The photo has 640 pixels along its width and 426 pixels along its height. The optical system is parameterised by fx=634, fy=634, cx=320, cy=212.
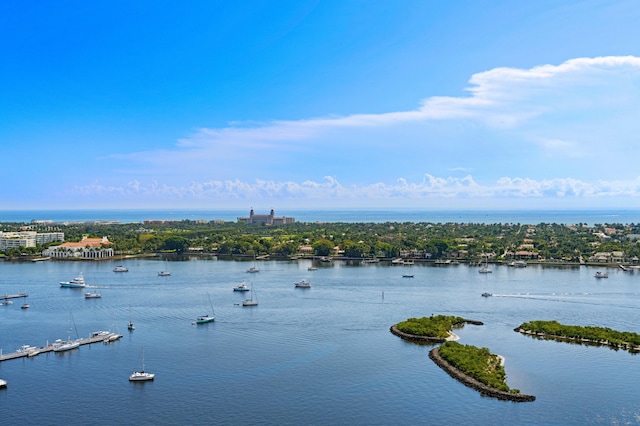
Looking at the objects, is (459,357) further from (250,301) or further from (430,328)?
(250,301)

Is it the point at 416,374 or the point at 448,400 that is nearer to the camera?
the point at 448,400

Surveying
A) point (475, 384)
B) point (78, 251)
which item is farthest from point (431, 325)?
point (78, 251)

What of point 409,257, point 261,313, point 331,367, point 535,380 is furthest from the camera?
point 409,257

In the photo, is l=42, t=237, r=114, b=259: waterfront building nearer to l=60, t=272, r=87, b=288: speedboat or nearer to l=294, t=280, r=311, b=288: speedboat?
l=60, t=272, r=87, b=288: speedboat

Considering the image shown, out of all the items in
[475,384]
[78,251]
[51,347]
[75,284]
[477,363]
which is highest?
[78,251]

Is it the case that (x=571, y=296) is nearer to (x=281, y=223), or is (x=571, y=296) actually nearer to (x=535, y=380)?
(x=535, y=380)

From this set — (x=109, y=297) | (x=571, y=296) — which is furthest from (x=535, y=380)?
(x=109, y=297)
